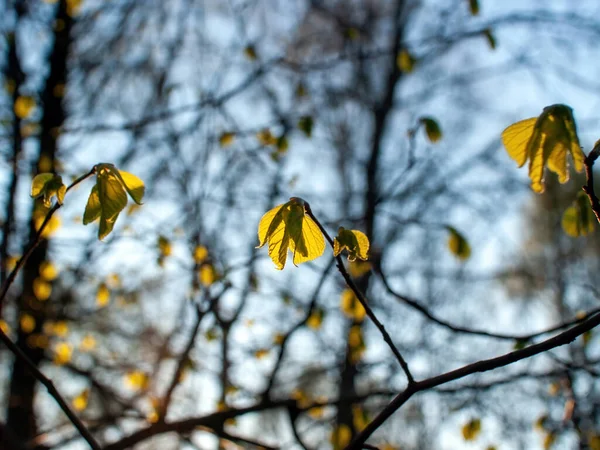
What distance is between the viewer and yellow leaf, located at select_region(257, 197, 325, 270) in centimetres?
103

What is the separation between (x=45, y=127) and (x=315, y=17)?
3.26m

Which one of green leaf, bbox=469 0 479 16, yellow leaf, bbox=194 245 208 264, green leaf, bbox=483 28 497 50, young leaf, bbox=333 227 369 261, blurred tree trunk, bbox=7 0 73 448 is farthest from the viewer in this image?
blurred tree trunk, bbox=7 0 73 448

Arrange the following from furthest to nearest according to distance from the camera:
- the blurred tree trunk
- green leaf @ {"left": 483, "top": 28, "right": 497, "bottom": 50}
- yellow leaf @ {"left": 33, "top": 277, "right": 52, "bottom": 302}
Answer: the blurred tree trunk
yellow leaf @ {"left": 33, "top": 277, "right": 52, "bottom": 302}
green leaf @ {"left": 483, "top": 28, "right": 497, "bottom": 50}

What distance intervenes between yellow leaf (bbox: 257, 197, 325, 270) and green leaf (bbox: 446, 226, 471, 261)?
1659mm

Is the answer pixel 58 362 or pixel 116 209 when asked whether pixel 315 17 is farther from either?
pixel 116 209

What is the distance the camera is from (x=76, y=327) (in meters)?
5.00

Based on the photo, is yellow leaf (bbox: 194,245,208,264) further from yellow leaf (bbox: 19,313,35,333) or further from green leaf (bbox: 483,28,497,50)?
green leaf (bbox: 483,28,497,50)

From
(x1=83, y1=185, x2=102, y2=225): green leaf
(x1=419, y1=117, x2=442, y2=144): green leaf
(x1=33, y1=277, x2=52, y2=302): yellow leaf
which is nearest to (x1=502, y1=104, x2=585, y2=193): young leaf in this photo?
(x1=83, y1=185, x2=102, y2=225): green leaf

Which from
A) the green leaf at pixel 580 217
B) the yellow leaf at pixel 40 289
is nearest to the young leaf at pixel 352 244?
the green leaf at pixel 580 217

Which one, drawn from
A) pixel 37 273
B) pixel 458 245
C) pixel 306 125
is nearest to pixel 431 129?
pixel 458 245

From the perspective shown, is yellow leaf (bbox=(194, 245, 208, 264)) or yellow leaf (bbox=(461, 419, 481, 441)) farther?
yellow leaf (bbox=(194, 245, 208, 264))

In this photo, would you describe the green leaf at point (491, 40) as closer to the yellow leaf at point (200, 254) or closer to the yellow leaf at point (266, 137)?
the yellow leaf at point (266, 137)

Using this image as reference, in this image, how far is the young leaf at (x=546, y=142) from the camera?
0.98 m

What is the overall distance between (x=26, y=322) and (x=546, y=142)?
3692 millimetres
